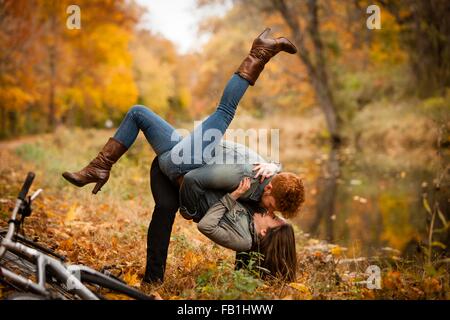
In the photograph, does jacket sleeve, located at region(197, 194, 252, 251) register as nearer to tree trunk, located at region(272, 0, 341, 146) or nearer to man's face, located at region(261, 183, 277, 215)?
man's face, located at region(261, 183, 277, 215)

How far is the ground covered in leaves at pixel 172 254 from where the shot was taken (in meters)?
3.30

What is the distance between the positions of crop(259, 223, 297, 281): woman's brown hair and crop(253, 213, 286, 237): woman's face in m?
0.03

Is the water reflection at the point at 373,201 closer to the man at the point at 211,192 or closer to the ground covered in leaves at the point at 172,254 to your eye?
the ground covered in leaves at the point at 172,254

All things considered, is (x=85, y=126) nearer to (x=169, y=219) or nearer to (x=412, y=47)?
(x=412, y=47)

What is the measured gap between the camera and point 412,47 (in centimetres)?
1986

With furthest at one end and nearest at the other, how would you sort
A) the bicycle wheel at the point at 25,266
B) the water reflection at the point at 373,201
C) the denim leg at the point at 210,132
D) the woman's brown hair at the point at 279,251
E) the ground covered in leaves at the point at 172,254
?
the water reflection at the point at 373,201, the woman's brown hair at the point at 279,251, the denim leg at the point at 210,132, the ground covered in leaves at the point at 172,254, the bicycle wheel at the point at 25,266

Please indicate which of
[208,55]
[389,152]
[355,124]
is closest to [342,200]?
[389,152]

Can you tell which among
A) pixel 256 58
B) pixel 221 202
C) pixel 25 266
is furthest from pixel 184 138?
pixel 25 266

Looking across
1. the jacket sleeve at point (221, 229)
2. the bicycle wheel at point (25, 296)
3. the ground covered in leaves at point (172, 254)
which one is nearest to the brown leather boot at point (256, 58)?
the jacket sleeve at point (221, 229)

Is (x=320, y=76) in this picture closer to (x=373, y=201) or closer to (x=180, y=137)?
(x=373, y=201)

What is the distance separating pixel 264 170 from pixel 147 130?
96 cm

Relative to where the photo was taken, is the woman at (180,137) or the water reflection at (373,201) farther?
the water reflection at (373,201)

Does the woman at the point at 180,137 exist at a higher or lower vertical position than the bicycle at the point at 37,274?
higher

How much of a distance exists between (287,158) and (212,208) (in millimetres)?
13694
